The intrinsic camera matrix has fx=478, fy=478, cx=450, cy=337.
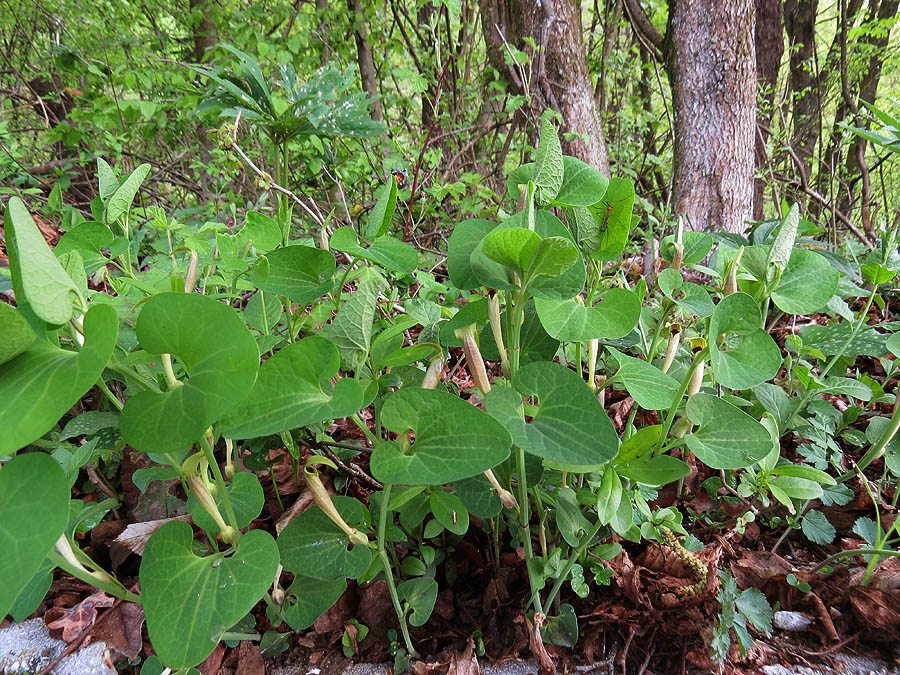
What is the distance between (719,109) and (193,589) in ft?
9.16

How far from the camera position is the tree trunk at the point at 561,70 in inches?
127

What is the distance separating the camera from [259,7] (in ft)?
11.8

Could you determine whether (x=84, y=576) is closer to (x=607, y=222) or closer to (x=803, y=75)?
(x=607, y=222)

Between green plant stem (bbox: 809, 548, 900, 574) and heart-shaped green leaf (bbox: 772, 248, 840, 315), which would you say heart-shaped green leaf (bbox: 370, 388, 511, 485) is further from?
green plant stem (bbox: 809, 548, 900, 574)

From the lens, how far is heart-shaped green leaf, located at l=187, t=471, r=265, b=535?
2.26 feet

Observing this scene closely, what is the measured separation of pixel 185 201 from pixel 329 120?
4.16 m

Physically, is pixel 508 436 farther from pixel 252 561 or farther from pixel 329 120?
pixel 329 120

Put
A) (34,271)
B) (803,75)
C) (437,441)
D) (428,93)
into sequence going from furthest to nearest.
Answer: (803,75) < (428,93) < (437,441) < (34,271)

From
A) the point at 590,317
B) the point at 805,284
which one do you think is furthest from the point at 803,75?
the point at 590,317

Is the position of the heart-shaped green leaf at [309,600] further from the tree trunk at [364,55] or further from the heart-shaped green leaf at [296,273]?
the tree trunk at [364,55]

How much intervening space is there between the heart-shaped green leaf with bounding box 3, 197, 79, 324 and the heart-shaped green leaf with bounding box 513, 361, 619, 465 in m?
0.47

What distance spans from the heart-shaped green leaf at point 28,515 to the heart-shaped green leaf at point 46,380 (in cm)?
4

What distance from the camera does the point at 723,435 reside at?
2.13 feet

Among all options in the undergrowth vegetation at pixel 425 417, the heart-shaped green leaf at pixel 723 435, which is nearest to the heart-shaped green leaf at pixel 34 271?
the undergrowth vegetation at pixel 425 417
